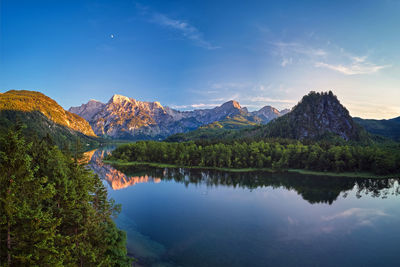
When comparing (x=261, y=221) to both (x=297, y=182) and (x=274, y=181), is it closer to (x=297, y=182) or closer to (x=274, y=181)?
(x=274, y=181)

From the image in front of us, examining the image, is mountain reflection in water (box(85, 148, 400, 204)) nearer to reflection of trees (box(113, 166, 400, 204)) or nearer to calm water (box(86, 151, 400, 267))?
reflection of trees (box(113, 166, 400, 204))

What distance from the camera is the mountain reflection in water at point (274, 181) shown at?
Answer: 85006 millimetres

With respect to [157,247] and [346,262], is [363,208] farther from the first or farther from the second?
[157,247]

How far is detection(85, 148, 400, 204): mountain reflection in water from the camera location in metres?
85.0

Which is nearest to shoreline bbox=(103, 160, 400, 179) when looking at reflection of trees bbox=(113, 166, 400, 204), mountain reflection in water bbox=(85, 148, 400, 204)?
mountain reflection in water bbox=(85, 148, 400, 204)

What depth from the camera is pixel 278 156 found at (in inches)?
5507

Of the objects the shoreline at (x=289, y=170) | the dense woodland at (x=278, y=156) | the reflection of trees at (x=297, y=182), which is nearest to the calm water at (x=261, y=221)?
the reflection of trees at (x=297, y=182)

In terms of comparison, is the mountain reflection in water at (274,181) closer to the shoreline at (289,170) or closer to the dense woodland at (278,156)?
the shoreline at (289,170)

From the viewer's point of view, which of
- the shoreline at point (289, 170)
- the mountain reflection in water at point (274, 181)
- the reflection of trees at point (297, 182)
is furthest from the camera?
the shoreline at point (289, 170)

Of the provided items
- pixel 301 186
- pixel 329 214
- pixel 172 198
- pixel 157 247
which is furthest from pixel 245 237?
pixel 301 186

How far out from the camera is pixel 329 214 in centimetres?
6341

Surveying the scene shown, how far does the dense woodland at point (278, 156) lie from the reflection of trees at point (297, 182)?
1263 cm

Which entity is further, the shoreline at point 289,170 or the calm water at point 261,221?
the shoreline at point 289,170

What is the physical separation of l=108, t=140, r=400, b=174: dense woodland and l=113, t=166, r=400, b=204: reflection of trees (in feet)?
41.4
